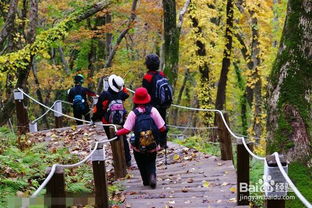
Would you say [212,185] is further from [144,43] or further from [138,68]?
[144,43]

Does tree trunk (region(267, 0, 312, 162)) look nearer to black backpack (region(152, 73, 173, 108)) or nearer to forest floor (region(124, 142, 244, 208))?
forest floor (region(124, 142, 244, 208))

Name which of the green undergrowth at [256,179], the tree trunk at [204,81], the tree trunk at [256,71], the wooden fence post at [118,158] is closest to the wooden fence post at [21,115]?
the wooden fence post at [118,158]

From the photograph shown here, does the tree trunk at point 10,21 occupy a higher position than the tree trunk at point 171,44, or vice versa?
the tree trunk at point 10,21

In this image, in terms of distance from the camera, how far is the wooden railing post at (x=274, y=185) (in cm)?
433

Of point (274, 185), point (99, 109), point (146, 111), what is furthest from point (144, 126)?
point (274, 185)

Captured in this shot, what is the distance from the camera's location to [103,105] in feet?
30.5

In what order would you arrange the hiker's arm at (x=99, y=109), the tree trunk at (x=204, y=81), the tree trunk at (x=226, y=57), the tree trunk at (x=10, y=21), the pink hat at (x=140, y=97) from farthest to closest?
1. the tree trunk at (x=204, y=81)
2. the tree trunk at (x=226, y=57)
3. the tree trunk at (x=10, y=21)
4. the hiker's arm at (x=99, y=109)
5. the pink hat at (x=140, y=97)

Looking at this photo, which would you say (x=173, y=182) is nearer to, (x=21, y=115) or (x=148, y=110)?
(x=148, y=110)

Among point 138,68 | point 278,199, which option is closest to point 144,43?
point 138,68

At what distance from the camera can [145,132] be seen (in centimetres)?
741

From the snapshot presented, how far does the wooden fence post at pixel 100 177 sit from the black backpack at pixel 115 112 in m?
2.90

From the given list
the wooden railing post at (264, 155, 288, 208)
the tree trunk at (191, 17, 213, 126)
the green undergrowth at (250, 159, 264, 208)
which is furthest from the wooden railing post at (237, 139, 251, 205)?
the tree trunk at (191, 17, 213, 126)

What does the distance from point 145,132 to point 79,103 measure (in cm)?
615

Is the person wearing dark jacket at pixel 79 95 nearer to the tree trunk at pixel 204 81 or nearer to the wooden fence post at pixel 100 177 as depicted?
the wooden fence post at pixel 100 177
